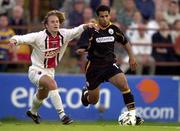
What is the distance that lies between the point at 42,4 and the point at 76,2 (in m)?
1.36

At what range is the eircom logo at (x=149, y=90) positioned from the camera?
20312 millimetres

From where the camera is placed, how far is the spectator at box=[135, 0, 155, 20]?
839 inches

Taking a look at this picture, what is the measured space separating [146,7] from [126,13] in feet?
2.62

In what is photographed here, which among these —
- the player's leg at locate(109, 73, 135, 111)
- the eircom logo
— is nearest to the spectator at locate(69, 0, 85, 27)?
the eircom logo

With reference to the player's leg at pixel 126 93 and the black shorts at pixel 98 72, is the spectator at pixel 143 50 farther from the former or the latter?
the player's leg at pixel 126 93

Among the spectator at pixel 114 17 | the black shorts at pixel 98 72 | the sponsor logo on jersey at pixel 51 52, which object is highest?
the spectator at pixel 114 17

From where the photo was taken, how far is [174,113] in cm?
2048

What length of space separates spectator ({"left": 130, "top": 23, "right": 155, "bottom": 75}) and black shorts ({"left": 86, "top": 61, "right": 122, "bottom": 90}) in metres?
5.34

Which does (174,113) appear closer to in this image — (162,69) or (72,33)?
(162,69)

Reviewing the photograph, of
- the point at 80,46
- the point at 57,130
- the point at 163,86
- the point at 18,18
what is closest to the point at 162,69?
the point at 163,86

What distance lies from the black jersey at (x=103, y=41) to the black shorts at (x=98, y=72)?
14 centimetres

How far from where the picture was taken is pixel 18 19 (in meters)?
20.1

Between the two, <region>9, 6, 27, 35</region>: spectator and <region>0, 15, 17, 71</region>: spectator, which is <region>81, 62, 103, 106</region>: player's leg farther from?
<region>9, 6, 27, 35</region>: spectator

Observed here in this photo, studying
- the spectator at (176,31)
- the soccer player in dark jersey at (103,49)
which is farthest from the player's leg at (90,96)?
the spectator at (176,31)
